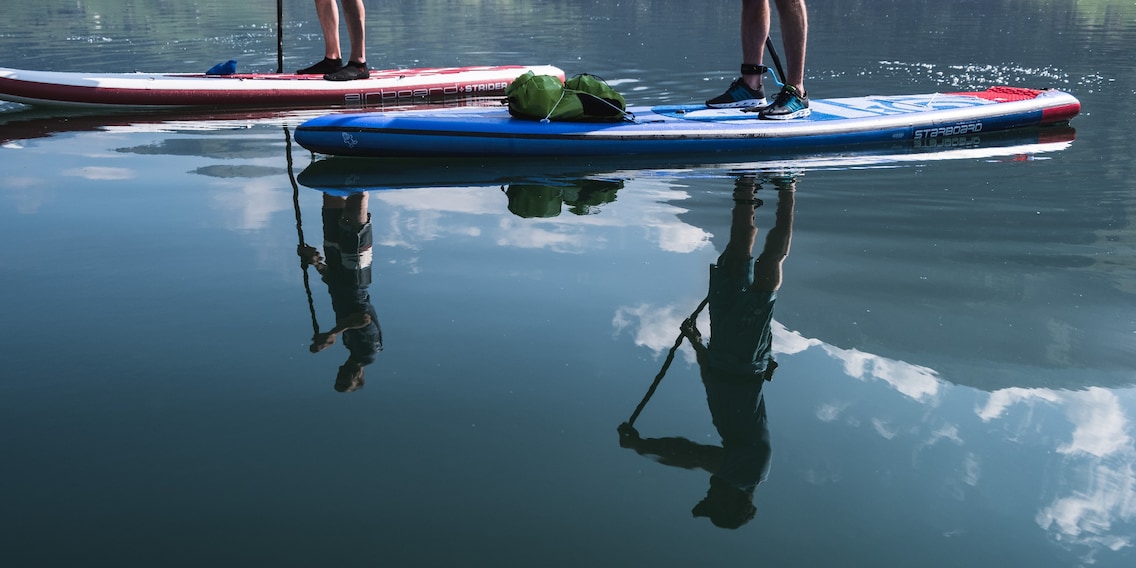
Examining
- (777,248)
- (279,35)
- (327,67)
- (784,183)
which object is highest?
(279,35)

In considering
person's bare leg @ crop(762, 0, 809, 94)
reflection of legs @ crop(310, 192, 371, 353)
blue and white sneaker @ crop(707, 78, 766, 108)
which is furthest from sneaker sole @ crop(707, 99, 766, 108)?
reflection of legs @ crop(310, 192, 371, 353)

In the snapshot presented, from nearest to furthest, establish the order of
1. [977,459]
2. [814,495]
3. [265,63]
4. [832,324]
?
[814,495] → [977,459] → [832,324] → [265,63]

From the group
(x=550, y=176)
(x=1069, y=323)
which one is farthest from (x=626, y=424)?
(x=550, y=176)

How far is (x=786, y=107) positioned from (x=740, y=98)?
456mm

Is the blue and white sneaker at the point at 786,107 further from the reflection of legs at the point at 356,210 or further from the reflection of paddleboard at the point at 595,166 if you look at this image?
the reflection of legs at the point at 356,210

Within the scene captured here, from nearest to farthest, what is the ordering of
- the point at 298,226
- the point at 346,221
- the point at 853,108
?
the point at 298,226 → the point at 346,221 → the point at 853,108

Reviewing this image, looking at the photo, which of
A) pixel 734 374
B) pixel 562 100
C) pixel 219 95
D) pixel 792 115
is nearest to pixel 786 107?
pixel 792 115

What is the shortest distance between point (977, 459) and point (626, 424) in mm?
1101

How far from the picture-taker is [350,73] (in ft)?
33.9

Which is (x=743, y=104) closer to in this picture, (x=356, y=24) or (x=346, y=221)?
(x=346, y=221)

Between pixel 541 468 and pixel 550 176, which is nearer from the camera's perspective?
pixel 541 468

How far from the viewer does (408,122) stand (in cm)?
711

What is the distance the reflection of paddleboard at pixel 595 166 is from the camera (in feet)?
22.3

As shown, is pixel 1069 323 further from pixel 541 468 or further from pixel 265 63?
pixel 265 63
